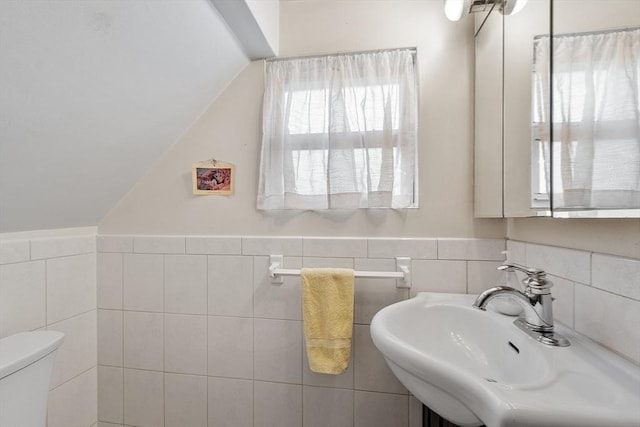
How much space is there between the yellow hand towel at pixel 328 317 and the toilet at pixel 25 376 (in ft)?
2.97

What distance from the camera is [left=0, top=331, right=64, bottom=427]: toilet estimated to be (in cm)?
87

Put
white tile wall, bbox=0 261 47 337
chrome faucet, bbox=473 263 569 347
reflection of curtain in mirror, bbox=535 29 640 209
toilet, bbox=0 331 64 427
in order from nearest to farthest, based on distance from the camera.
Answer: reflection of curtain in mirror, bbox=535 29 640 209 < chrome faucet, bbox=473 263 569 347 < toilet, bbox=0 331 64 427 < white tile wall, bbox=0 261 47 337

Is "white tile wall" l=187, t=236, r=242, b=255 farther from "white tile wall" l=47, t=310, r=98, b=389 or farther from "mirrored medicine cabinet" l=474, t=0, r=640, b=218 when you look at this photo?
"mirrored medicine cabinet" l=474, t=0, r=640, b=218

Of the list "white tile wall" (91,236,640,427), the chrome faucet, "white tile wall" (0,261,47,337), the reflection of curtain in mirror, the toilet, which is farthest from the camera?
"white tile wall" (91,236,640,427)

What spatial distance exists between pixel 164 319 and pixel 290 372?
2.13 ft

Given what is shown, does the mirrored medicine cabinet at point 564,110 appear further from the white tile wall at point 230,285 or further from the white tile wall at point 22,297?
the white tile wall at point 22,297

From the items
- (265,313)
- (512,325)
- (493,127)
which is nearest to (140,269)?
(265,313)

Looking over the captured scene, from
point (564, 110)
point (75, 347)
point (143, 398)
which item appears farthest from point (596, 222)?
point (75, 347)

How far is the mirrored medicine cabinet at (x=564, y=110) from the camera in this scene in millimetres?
569

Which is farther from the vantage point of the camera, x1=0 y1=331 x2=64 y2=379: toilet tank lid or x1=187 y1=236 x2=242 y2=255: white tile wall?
x1=187 y1=236 x2=242 y2=255: white tile wall

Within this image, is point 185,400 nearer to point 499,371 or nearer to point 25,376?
point 25,376

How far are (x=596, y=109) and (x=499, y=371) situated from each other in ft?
2.35

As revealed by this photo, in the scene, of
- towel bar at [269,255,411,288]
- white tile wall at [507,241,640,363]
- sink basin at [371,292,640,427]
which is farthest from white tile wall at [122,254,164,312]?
white tile wall at [507,241,640,363]

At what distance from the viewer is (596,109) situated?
Answer: 2.06 feet
